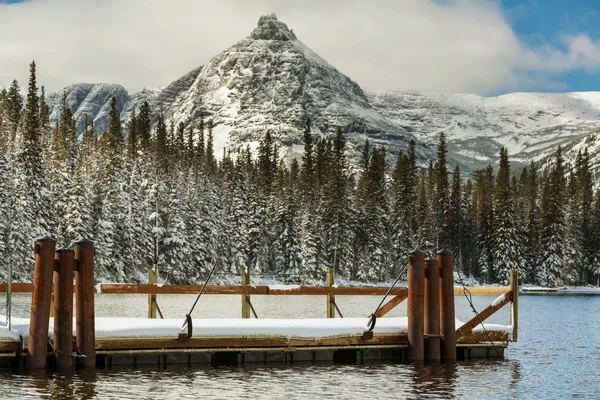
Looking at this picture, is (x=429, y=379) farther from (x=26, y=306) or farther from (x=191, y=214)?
(x=191, y=214)

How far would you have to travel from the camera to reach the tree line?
80812 millimetres

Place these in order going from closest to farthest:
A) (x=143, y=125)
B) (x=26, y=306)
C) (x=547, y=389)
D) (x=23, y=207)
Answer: (x=547, y=389) < (x=26, y=306) < (x=23, y=207) < (x=143, y=125)

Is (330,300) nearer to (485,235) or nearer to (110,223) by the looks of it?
(110,223)

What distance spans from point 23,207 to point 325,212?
52.1m

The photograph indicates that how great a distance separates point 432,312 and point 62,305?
9.86 meters

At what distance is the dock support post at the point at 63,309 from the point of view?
20281mm

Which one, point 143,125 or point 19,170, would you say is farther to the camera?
point 143,125

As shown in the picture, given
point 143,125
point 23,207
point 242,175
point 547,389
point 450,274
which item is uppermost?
point 143,125

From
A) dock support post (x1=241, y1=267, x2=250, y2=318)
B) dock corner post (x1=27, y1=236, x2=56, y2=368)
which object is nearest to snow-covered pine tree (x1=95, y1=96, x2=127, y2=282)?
dock support post (x1=241, y1=267, x2=250, y2=318)

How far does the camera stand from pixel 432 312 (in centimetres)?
2345

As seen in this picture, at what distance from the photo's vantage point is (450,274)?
939 inches

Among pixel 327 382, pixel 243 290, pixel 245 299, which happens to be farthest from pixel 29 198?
pixel 327 382

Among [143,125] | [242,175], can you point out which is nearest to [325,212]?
[242,175]

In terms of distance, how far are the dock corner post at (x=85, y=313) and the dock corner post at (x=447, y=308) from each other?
9.50 meters
